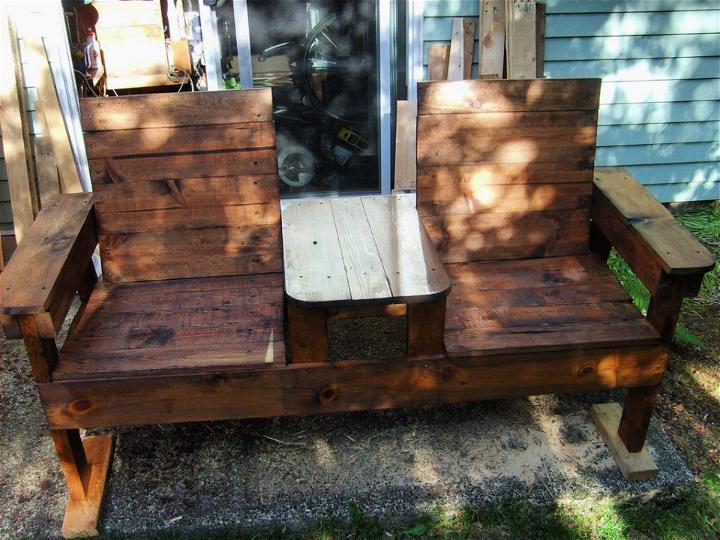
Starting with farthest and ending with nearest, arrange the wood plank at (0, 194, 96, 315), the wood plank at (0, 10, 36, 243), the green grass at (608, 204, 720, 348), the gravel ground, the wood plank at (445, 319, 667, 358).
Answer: the wood plank at (0, 10, 36, 243) < the green grass at (608, 204, 720, 348) < the gravel ground < the wood plank at (445, 319, 667, 358) < the wood plank at (0, 194, 96, 315)

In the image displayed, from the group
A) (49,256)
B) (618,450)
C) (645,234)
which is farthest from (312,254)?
(618,450)

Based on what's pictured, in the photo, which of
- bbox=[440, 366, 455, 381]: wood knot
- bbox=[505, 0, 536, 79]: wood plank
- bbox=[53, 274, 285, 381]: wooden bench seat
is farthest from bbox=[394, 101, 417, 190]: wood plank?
bbox=[440, 366, 455, 381]: wood knot

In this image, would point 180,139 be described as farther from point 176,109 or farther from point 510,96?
point 510,96

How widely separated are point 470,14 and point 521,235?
68.7 inches

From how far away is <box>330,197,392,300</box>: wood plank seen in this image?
1.75 meters

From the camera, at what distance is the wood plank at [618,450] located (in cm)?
207

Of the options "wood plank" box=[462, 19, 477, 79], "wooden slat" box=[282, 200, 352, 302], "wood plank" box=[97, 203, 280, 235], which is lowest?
"wooden slat" box=[282, 200, 352, 302]

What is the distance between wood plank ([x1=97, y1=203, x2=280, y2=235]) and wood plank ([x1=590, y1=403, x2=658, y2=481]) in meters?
1.37

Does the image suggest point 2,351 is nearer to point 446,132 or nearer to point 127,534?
point 127,534

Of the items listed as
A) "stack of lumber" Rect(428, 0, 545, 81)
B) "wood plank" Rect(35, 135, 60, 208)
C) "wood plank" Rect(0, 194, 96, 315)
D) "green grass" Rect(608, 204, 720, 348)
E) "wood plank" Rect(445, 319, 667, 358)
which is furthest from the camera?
"stack of lumber" Rect(428, 0, 545, 81)

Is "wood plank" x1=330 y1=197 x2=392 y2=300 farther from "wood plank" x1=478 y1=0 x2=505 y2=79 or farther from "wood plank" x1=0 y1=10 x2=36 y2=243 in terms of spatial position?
"wood plank" x1=0 y1=10 x2=36 y2=243

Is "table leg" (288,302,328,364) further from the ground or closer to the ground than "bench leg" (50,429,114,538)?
further from the ground

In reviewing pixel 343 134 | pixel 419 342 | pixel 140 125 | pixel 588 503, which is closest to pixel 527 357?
pixel 419 342

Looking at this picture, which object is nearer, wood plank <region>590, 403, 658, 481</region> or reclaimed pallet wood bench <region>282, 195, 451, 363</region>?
reclaimed pallet wood bench <region>282, 195, 451, 363</region>
